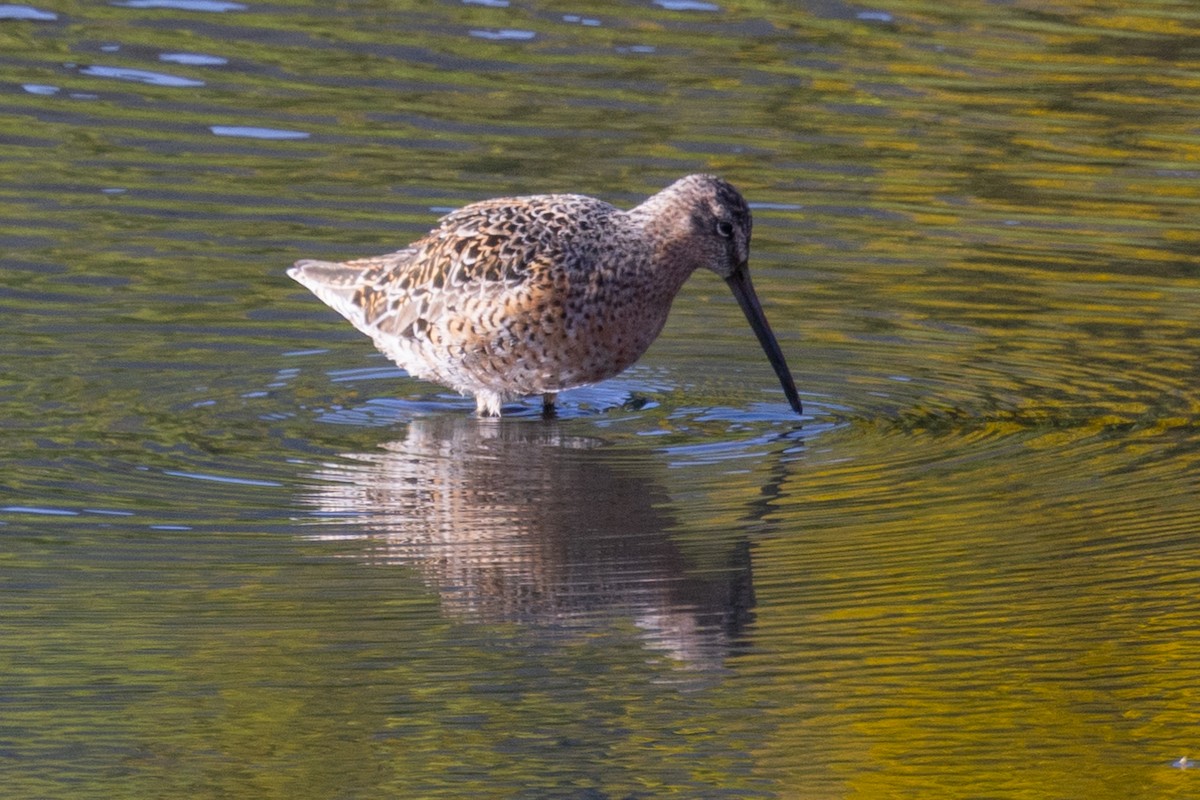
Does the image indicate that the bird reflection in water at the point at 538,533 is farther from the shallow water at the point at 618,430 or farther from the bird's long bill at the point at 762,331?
the bird's long bill at the point at 762,331

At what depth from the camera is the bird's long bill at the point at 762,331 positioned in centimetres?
954

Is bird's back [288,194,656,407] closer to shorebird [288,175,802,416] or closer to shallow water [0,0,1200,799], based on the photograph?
shorebird [288,175,802,416]

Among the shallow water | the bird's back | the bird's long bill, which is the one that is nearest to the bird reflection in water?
the shallow water

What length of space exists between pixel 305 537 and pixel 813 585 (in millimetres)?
1745

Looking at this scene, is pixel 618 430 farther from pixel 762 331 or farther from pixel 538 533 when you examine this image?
pixel 538 533

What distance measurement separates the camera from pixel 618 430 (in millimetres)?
9398

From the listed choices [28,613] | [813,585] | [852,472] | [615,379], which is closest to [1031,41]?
[615,379]

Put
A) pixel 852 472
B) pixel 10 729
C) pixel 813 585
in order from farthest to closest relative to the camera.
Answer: pixel 852 472, pixel 813 585, pixel 10 729

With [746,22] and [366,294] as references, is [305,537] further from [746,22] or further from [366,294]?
[746,22]

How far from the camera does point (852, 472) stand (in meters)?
8.66

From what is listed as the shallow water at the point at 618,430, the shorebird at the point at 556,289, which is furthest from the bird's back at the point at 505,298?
the shallow water at the point at 618,430

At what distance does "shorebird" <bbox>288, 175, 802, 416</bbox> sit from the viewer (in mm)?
9453

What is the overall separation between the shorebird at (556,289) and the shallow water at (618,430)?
9.7 inches

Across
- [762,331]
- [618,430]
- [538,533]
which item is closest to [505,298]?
[618,430]
